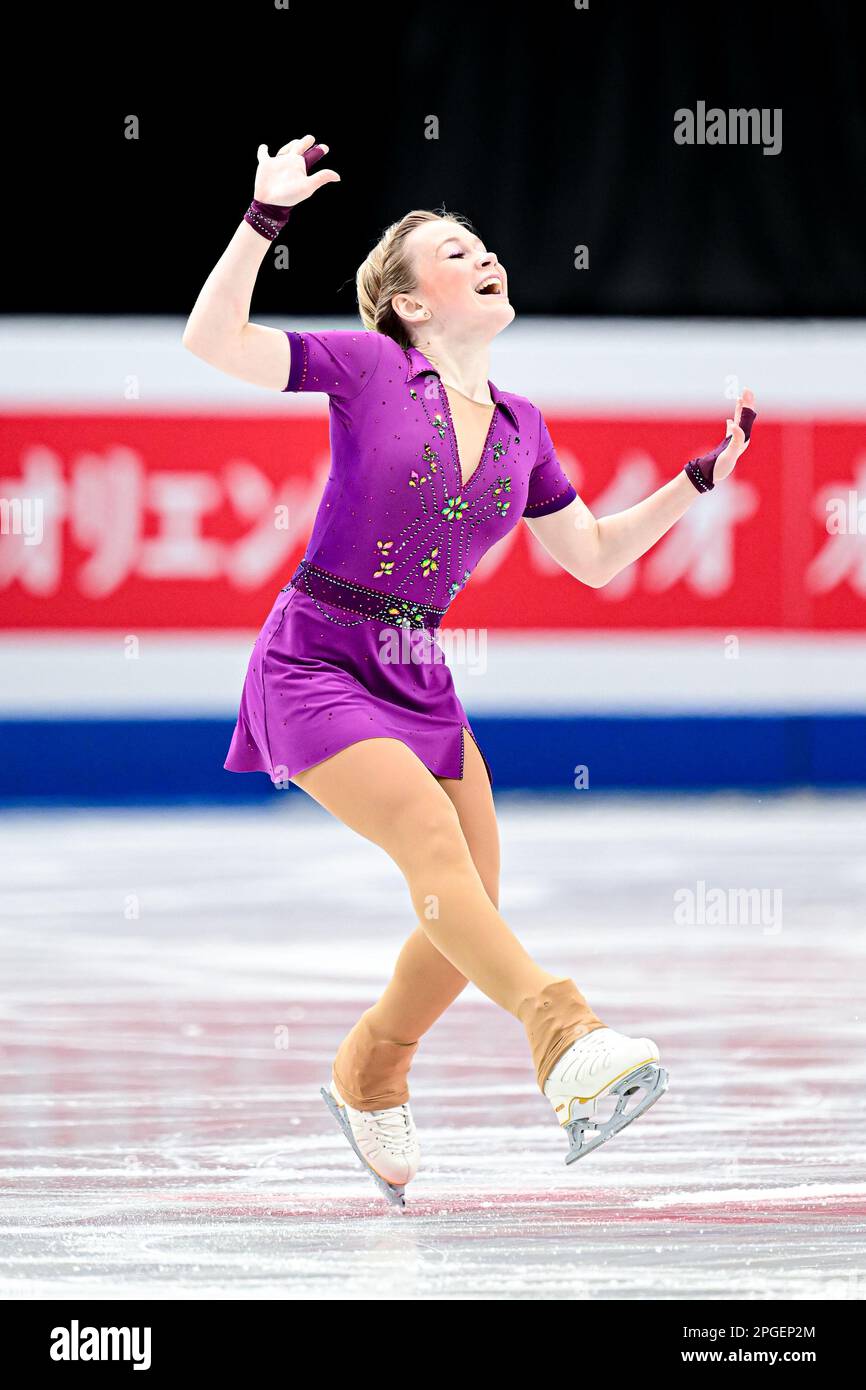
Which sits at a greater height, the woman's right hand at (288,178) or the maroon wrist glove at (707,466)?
the woman's right hand at (288,178)

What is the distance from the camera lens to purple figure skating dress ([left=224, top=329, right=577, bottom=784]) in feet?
7.35

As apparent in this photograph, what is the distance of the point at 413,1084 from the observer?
3.12 meters

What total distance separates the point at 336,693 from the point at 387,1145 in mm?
674

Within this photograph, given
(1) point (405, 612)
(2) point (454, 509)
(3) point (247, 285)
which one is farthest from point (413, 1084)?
(3) point (247, 285)

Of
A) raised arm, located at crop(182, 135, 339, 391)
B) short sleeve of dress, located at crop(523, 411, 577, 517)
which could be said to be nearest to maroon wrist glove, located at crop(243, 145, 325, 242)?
raised arm, located at crop(182, 135, 339, 391)

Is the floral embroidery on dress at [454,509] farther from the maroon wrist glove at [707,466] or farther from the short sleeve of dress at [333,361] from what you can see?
the maroon wrist glove at [707,466]

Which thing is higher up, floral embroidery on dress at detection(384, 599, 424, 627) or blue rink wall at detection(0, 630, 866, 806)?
floral embroidery on dress at detection(384, 599, 424, 627)

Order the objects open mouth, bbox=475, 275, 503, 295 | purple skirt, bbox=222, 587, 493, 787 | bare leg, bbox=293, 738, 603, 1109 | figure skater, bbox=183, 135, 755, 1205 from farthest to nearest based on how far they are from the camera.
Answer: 1. open mouth, bbox=475, 275, 503, 295
2. purple skirt, bbox=222, 587, 493, 787
3. figure skater, bbox=183, 135, 755, 1205
4. bare leg, bbox=293, 738, 603, 1109

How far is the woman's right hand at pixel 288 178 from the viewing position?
2109mm

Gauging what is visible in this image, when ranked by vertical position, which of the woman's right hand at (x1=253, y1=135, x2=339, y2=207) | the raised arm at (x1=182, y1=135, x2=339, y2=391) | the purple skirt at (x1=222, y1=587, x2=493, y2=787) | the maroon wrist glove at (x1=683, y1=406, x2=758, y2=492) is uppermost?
the woman's right hand at (x1=253, y1=135, x2=339, y2=207)

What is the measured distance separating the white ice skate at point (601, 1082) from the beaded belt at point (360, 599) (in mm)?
681

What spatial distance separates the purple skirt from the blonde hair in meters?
0.42

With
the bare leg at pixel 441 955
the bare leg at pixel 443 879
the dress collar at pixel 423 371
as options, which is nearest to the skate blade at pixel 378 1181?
the bare leg at pixel 441 955

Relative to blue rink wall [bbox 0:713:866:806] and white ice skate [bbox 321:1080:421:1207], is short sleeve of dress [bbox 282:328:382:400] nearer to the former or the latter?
white ice skate [bbox 321:1080:421:1207]
